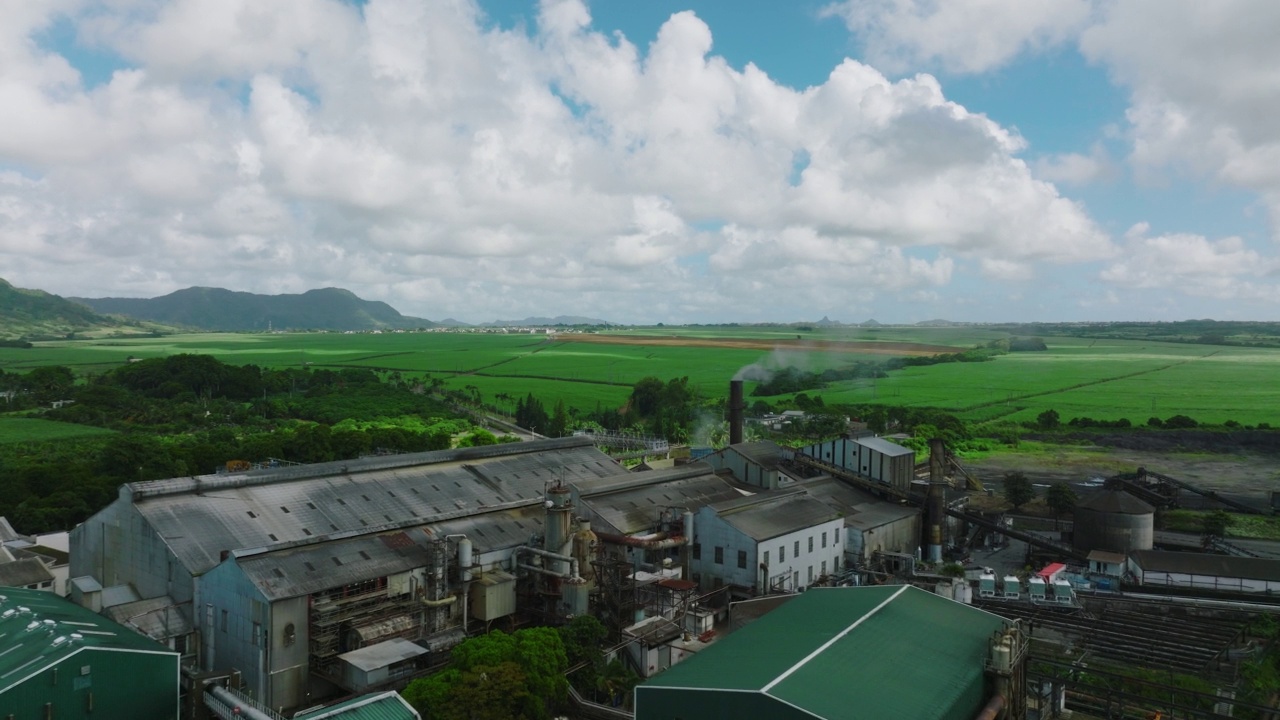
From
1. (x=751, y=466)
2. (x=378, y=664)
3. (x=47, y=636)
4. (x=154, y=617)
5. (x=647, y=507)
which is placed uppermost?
(x=751, y=466)

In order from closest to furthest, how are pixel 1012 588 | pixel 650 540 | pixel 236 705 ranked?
pixel 236 705 → pixel 650 540 → pixel 1012 588

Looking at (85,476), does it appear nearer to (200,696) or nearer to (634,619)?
(200,696)

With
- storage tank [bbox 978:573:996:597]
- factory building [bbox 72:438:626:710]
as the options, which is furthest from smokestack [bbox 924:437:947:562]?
factory building [bbox 72:438:626:710]

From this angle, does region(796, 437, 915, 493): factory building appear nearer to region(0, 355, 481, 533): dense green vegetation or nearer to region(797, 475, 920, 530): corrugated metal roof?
region(797, 475, 920, 530): corrugated metal roof

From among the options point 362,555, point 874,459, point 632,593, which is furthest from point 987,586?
point 362,555

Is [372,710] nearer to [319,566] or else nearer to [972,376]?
[319,566]

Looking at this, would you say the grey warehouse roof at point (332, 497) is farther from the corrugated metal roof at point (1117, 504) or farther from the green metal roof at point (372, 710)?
the corrugated metal roof at point (1117, 504)

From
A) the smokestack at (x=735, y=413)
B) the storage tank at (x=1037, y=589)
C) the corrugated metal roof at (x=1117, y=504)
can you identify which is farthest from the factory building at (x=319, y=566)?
the corrugated metal roof at (x=1117, y=504)
